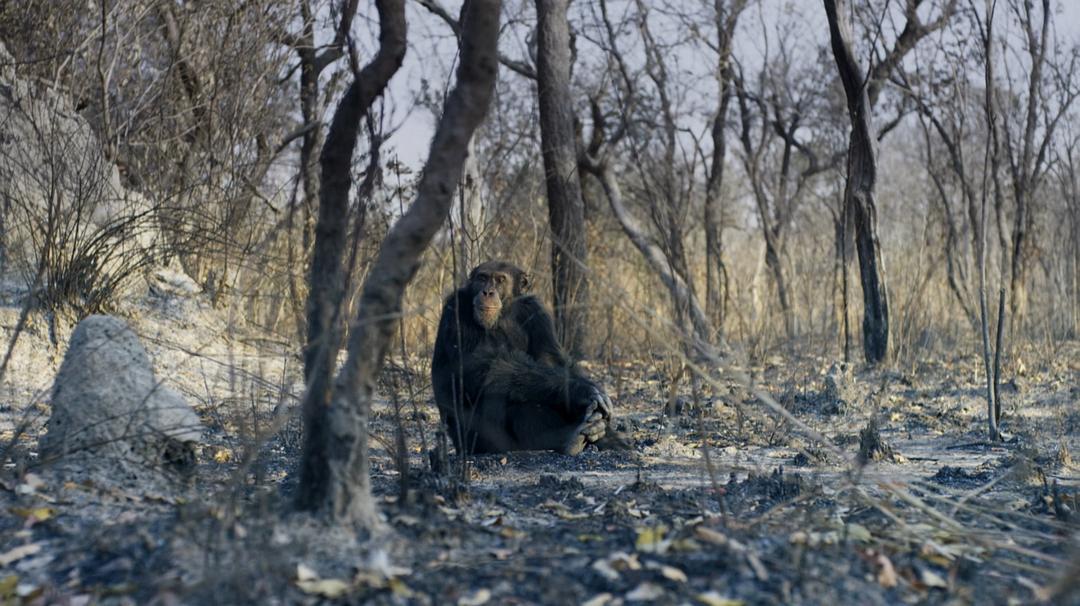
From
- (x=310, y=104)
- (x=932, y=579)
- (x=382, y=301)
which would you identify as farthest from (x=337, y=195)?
(x=310, y=104)

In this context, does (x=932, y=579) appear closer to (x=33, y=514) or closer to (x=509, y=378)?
(x=33, y=514)

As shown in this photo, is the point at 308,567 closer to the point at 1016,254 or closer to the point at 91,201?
the point at 91,201

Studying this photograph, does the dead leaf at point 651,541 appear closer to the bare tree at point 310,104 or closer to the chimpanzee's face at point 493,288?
the chimpanzee's face at point 493,288

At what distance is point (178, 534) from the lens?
287 centimetres

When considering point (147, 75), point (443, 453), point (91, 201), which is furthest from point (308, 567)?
point (147, 75)

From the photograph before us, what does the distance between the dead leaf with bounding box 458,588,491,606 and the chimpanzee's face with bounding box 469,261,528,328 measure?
2881 millimetres

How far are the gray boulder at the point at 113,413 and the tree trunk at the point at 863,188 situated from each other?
19.3 feet

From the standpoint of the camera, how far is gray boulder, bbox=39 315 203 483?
3.68 metres

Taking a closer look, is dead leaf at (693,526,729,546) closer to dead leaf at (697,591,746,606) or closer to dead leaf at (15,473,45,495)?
dead leaf at (697,591,746,606)

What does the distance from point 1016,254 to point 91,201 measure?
9.03 m

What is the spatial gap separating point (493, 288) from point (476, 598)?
2989 millimetres

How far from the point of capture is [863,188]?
8.47m

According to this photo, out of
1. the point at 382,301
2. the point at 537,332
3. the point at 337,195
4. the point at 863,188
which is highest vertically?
the point at 863,188

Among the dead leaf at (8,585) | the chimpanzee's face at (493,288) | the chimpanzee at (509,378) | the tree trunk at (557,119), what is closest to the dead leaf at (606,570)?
the dead leaf at (8,585)
